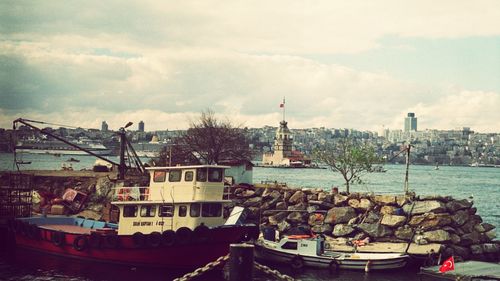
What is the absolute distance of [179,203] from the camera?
120 ft

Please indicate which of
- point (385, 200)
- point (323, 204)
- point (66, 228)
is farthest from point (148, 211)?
point (385, 200)

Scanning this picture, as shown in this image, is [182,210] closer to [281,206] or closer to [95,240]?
[95,240]

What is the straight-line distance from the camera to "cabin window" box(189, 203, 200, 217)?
120ft

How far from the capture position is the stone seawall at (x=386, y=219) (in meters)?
42.1

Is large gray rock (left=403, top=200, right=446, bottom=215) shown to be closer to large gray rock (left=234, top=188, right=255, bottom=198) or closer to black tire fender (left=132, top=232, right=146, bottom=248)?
large gray rock (left=234, top=188, right=255, bottom=198)

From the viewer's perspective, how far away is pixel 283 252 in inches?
1511

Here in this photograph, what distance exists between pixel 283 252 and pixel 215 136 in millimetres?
29067

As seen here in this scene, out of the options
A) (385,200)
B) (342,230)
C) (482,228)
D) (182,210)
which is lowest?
(342,230)

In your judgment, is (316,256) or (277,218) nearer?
(316,256)

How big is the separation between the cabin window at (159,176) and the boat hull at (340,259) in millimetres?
6606

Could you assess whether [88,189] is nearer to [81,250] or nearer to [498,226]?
[81,250]

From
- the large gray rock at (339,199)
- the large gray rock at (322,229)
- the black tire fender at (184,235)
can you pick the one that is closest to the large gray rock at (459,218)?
the large gray rock at (339,199)

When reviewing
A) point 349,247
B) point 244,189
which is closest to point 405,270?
point 349,247

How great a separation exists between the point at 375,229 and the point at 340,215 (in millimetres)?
2800
